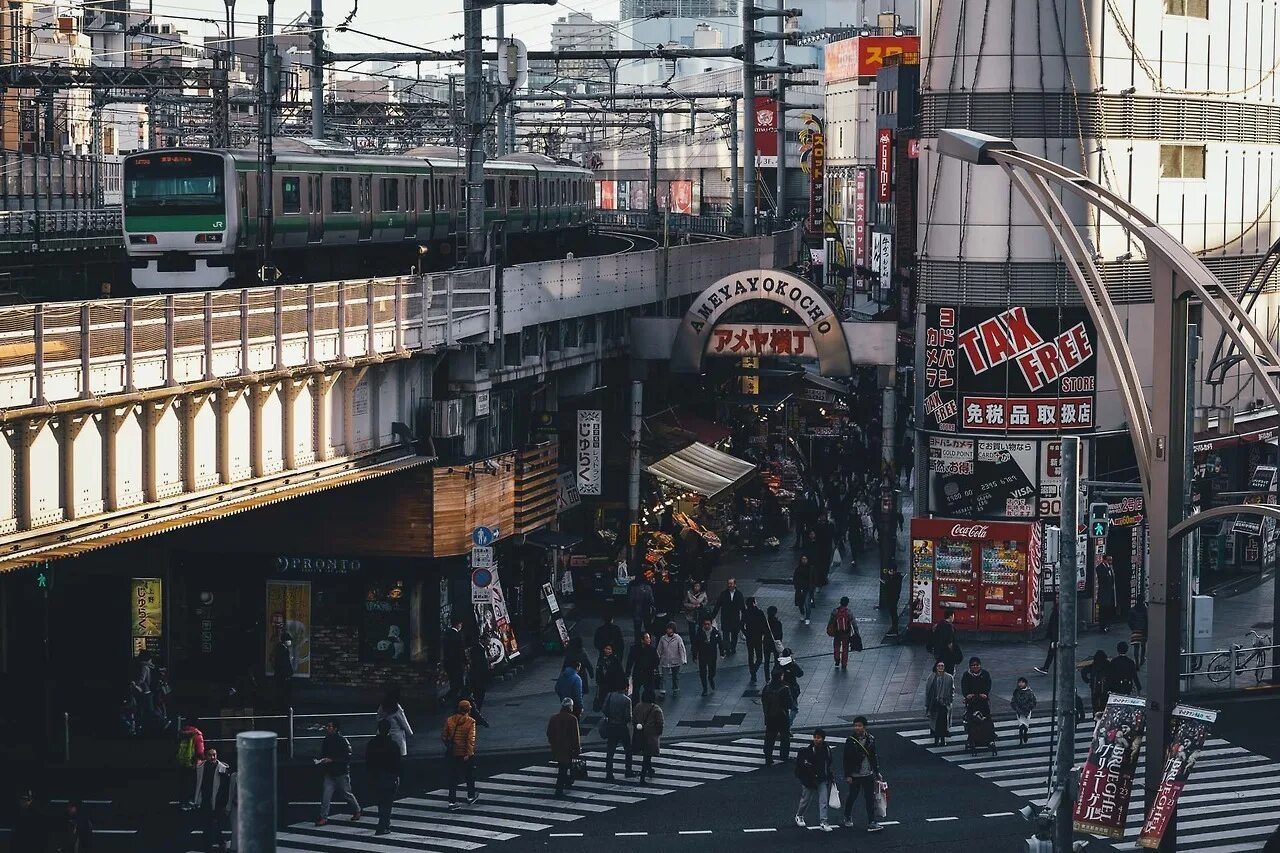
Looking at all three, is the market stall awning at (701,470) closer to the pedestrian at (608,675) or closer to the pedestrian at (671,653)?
the pedestrian at (671,653)

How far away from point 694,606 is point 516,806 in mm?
12472

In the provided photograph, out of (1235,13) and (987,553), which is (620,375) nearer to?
(987,553)

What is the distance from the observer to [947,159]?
4159cm

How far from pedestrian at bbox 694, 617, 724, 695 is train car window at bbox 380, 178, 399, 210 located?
17.3 m

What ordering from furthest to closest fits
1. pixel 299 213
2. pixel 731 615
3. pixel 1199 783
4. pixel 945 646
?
pixel 299 213 → pixel 731 615 → pixel 945 646 → pixel 1199 783

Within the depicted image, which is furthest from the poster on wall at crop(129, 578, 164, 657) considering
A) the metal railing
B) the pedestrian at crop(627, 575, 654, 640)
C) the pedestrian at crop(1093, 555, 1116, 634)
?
the pedestrian at crop(1093, 555, 1116, 634)

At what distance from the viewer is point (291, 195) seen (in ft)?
147

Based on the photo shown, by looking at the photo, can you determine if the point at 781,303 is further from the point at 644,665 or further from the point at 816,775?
the point at 816,775

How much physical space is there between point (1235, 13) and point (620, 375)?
1581 centimetres

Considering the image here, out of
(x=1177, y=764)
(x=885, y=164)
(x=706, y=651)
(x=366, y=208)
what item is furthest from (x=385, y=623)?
(x=885, y=164)

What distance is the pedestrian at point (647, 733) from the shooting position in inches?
1190

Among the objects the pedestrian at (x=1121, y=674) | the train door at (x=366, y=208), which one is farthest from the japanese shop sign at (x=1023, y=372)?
the train door at (x=366, y=208)

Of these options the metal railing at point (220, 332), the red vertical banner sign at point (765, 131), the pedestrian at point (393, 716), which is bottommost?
the pedestrian at point (393, 716)

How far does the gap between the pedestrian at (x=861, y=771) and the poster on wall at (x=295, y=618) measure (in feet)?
40.5
